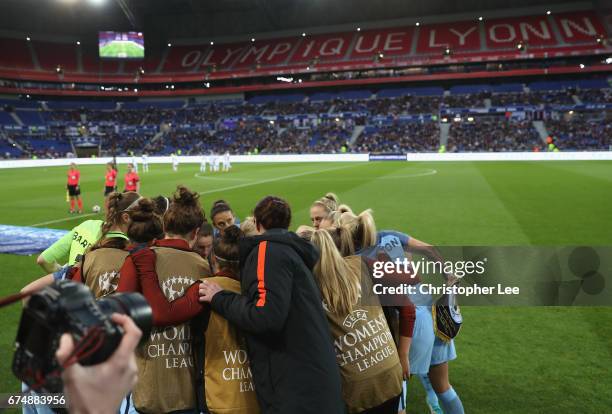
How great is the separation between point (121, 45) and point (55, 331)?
76.0 m

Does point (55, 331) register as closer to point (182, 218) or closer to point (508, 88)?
point (182, 218)

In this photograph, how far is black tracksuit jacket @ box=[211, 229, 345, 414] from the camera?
2.45 meters

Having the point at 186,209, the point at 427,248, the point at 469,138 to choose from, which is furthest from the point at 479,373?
the point at 469,138

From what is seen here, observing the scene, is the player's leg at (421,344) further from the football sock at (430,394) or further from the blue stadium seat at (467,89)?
the blue stadium seat at (467,89)

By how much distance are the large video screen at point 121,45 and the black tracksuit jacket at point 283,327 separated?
244 ft

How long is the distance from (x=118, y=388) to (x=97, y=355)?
13 centimetres

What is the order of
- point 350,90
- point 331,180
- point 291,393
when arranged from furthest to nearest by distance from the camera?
1. point 350,90
2. point 331,180
3. point 291,393

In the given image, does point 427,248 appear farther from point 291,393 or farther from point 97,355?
point 97,355

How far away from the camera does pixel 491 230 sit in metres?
11.9

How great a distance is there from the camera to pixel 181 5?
65.6 meters

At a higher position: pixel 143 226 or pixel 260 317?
pixel 143 226

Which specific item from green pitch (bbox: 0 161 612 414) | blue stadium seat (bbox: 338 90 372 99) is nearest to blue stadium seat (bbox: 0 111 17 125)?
green pitch (bbox: 0 161 612 414)

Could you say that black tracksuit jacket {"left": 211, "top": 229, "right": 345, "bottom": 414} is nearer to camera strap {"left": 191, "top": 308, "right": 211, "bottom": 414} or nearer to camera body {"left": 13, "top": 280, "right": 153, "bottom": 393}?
camera strap {"left": 191, "top": 308, "right": 211, "bottom": 414}

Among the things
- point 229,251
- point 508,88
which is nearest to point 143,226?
point 229,251
